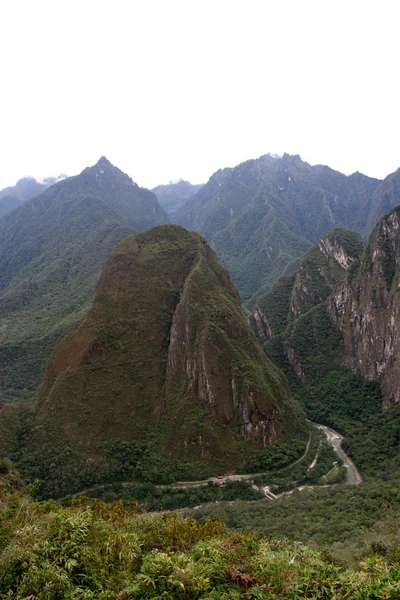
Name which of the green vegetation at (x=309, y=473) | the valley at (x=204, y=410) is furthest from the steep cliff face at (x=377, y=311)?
the green vegetation at (x=309, y=473)

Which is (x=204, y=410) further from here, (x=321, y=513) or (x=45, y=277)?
(x=45, y=277)

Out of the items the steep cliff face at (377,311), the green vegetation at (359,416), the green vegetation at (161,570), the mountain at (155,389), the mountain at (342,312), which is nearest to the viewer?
the green vegetation at (161,570)

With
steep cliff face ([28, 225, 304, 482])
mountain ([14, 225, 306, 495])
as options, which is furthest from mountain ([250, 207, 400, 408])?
mountain ([14, 225, 306, 495])

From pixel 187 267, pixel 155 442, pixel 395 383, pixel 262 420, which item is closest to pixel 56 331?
pixel 187 267

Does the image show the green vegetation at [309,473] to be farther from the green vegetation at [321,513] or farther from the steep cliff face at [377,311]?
the steep cliff face at [377,311]

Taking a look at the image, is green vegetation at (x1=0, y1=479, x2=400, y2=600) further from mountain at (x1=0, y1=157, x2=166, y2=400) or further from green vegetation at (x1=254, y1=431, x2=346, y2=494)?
mountain at (x1=0, y1=157, x2=166, y2=400)

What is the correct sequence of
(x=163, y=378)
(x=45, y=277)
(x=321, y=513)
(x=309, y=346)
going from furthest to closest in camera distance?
1. (x=45, y=277)
2. (x=309, y=346)
3. (x=163, y=378)
4. (x=321, y=513)

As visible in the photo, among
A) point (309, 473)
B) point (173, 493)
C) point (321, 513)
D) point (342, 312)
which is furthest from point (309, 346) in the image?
point (321, 513)
